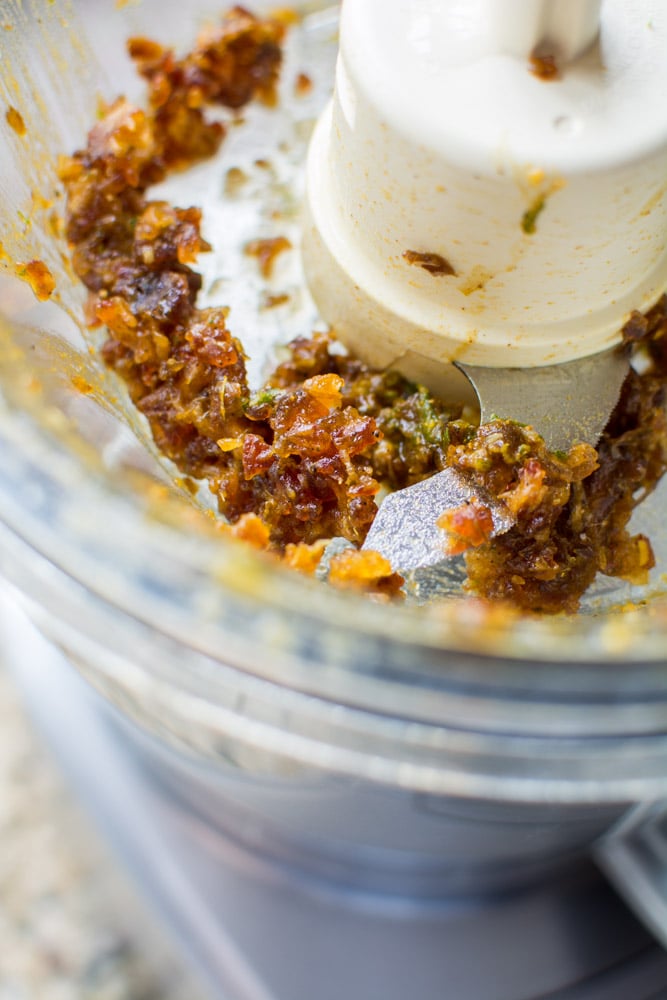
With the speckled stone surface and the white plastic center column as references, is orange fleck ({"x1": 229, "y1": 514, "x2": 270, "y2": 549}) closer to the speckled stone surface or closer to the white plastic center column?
the white plastic center column

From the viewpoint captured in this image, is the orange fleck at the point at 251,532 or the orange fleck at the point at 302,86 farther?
the orange fleck at the point at 302,86

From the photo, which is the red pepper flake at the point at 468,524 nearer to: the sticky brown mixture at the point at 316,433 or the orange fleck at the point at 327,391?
the sticky brown mixture at the point at 316,433

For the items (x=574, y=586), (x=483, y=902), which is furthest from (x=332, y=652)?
(x=483, y=902)

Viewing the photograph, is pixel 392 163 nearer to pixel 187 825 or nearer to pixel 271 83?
pixel 271 83

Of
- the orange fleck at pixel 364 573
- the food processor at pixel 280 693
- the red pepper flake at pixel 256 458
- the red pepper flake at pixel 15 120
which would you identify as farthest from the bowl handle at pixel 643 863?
the red pepper flake at pixel 15 120

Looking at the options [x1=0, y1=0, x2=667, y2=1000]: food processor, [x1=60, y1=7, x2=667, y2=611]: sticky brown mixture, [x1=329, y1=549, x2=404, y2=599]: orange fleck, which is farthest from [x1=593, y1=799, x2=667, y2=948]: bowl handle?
[x1=329, y1=549, x2=404, y2=599]: orange fleck
